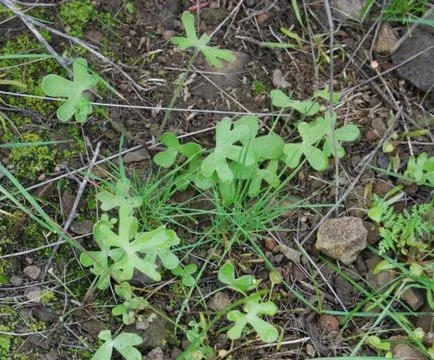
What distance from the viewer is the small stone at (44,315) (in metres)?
2.16

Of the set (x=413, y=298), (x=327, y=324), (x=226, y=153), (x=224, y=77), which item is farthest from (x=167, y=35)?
(x=413, y=298)

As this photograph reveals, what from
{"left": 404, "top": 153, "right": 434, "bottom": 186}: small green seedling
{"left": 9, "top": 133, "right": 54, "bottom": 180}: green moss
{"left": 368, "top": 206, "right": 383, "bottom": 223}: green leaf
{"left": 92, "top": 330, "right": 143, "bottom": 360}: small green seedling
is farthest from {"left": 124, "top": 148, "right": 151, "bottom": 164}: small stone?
{"left": 404, "top": 153, "right": 434, "bottom": 186}: small green seedling

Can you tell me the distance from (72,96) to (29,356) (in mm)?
901

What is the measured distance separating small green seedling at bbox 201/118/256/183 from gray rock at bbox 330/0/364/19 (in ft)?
2.62

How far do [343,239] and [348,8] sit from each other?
105 cm

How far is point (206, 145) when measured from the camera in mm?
2520

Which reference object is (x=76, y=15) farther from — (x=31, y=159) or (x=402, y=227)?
(x=402, y=227)

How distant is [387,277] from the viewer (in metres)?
2.37

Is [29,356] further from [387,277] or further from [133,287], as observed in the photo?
[387,277]

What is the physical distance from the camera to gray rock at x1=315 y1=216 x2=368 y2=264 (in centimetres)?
234

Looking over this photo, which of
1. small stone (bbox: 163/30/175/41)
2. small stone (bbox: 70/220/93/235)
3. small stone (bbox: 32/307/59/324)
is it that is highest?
small stone (bbox: 163/30/175/41)

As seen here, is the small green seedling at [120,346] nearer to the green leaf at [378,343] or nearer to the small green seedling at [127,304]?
the small green seedling at [127,304]

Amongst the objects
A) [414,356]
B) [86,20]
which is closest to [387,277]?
[414,356]

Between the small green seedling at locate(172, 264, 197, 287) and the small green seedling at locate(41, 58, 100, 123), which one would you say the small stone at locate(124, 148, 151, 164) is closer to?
the small green seedling at locate(41, 58, 100, 123)
